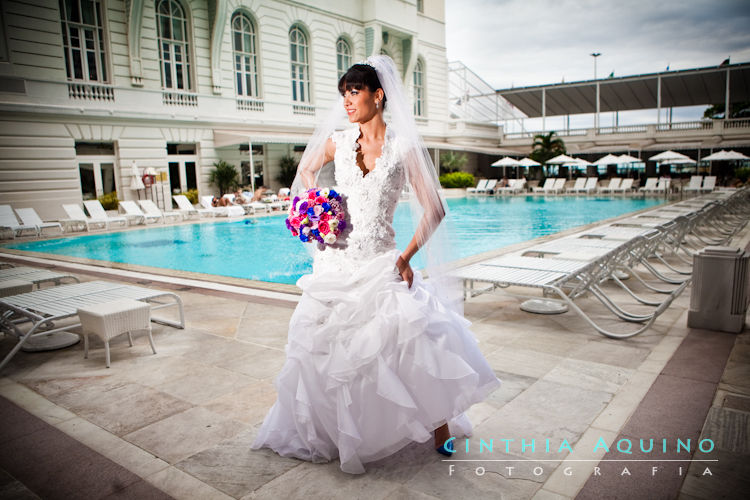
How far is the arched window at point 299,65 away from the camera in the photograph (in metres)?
26.2

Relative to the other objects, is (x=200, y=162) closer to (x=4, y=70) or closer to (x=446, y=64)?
(x=4, y=70)

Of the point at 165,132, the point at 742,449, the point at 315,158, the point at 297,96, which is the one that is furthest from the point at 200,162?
the point at 742,449

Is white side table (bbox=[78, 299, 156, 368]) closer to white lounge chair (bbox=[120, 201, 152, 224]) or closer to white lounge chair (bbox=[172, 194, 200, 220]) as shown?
white lounge chair (bbox=[120, 201, 152, 224])

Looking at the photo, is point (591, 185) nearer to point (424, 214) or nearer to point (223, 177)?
point (223, 177)

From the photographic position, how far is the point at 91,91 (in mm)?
18297

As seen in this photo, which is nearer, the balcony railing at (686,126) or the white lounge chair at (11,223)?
the white lounge chair at (11,223)

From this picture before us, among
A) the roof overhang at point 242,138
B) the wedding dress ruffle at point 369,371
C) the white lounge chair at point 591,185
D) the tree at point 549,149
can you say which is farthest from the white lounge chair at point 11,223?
the tree at point 549,149

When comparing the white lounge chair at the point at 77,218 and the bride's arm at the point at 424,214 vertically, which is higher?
the bride's arm at the point at 424,214

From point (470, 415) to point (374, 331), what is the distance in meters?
1.06

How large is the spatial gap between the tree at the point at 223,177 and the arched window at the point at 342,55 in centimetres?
1021

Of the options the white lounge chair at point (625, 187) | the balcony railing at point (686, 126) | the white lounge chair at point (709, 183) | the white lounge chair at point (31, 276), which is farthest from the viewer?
the balcony railing at point (686, 126)

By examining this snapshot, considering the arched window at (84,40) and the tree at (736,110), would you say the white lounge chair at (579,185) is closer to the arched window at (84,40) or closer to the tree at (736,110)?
the tree at (736,110)

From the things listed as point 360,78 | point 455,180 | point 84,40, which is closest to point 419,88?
point 455,180

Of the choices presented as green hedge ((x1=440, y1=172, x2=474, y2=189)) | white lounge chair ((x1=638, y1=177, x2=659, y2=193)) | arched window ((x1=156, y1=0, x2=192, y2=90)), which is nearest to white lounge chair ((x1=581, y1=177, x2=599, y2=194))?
white lounge chair ((x1=638, y1=177, x2=659, y2=193))
